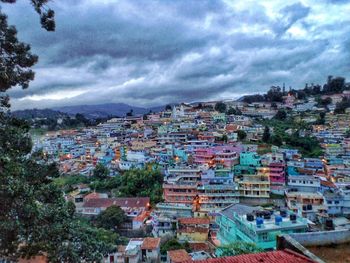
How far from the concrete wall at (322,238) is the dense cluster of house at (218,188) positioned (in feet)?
46.2

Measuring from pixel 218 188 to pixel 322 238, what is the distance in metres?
28.3

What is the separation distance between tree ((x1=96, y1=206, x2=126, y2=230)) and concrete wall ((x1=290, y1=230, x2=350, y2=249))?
2663cm

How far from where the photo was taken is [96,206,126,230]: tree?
31391 millimetres

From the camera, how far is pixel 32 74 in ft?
26.0

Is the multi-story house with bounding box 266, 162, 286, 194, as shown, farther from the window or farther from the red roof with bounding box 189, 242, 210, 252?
the window

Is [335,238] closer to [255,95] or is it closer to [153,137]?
[153,137]

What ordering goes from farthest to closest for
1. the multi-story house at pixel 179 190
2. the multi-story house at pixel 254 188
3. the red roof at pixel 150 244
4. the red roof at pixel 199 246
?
the multi-story house at pixel 254 188, the multi-story house at pixel 179 190, the red roof at pixel 199 246, the red roof at pixel 150 244

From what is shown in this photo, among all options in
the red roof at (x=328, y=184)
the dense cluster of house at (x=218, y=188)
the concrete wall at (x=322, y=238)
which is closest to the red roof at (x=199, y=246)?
the dense cluster of house at (x=218, y=188)

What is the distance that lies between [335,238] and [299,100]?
305ft

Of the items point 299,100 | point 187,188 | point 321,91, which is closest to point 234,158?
point 187,188

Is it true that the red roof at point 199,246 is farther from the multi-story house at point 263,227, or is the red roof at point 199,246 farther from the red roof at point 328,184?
the red roof at point 328,184

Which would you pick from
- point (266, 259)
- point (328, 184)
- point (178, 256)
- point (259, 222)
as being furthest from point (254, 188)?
point (266, 259)

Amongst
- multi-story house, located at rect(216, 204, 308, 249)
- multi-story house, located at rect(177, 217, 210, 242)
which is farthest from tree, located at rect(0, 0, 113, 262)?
multi-story house, located at rect(177, 217, 210, 242)

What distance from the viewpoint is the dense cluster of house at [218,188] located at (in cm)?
2336
